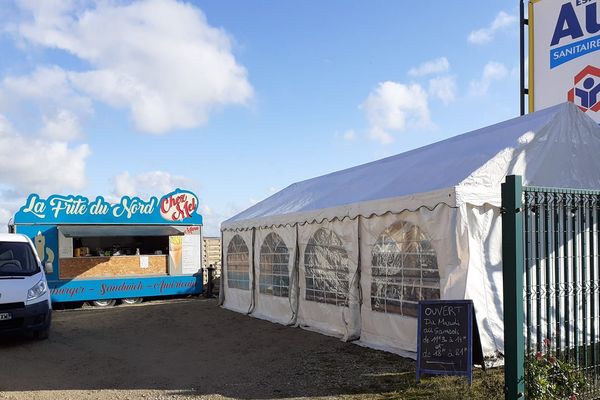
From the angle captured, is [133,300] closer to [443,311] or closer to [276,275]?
[276,275]

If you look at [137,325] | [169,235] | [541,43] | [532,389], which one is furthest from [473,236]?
[169,235]

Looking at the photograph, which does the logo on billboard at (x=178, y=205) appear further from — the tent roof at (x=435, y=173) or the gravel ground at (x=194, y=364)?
the tent roof at (x=435, y=173)

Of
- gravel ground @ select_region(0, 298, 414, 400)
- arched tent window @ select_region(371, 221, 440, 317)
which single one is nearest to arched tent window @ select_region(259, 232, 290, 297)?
gravel ground @ select_region(0, 298, 414, 400)

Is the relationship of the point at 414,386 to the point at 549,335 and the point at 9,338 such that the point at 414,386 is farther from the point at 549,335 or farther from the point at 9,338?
the point at 9,338

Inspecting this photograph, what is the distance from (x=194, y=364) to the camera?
26.0ft

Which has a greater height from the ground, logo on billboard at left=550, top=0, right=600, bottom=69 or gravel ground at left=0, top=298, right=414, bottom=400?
logo on billboard at left=550, top=0, right=600, bottom=69

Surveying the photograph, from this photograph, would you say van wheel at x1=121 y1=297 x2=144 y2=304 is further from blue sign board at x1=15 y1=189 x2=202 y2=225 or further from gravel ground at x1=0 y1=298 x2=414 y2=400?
gravel ground at x1=0 y1=298 x2=414 y2=400

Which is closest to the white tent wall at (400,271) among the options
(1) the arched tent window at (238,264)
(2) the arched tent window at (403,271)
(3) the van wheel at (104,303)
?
(2) the arched tent window at (403,271)

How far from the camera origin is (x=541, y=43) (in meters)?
13.6

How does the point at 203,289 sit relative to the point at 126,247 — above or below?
below

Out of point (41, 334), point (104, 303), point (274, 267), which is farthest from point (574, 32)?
point (104, 303)

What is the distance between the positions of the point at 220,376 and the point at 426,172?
431 centimetres

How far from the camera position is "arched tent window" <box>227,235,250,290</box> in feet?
43.8

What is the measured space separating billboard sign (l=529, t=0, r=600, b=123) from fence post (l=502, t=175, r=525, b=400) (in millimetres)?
9359
